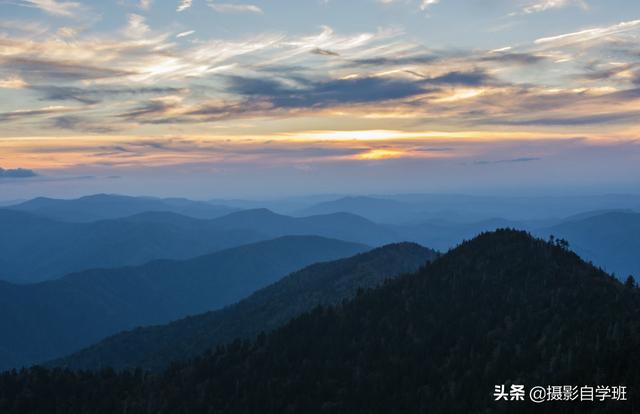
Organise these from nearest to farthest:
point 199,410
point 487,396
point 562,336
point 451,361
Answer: point 487,396 → point 562,336 → point 451,361 → point 199,410

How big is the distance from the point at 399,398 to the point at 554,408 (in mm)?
61944

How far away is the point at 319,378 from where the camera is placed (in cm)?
19600

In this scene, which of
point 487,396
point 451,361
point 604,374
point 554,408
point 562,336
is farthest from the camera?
point 451,361

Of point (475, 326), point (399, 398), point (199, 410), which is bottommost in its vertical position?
point (199, 410)

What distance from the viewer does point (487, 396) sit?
146375 millimetres

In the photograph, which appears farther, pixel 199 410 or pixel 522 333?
pixel 199 410

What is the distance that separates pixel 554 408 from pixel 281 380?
10985 centimetres

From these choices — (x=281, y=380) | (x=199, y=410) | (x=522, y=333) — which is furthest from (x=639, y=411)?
(x=199, y=410)

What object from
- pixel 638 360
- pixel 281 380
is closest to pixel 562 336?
pixel 638 360

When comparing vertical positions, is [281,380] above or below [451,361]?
below

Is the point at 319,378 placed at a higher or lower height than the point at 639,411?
lower

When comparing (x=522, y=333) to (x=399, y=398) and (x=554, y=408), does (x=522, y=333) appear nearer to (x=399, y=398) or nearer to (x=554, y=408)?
(x=399, y=398)

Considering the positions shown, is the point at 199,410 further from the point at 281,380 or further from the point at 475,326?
the point at 475,326

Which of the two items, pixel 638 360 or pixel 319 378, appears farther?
pixel 319 378
